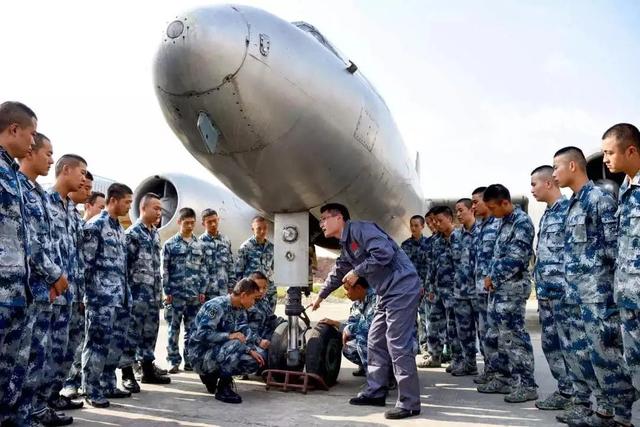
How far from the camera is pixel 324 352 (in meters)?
4.85

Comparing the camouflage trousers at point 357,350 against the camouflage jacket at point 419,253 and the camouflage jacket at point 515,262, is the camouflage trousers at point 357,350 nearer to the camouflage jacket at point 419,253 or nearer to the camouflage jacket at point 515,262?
the camouflage jacket at point 515,262

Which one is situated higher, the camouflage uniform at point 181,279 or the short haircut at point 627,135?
the short haircut at point 627,135

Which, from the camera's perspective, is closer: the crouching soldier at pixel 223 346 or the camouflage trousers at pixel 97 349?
the camouflage trousers at pixel 97 349

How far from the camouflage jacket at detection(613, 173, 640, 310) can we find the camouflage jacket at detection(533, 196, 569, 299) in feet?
3.21

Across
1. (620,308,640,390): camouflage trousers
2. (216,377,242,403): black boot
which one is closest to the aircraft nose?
(216,377,242,403): black boot

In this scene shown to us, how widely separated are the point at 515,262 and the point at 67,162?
361 centimetres

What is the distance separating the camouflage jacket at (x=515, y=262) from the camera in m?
4.51

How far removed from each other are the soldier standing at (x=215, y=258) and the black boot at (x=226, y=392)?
2.12 m

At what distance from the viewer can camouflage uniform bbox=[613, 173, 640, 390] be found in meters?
2.83

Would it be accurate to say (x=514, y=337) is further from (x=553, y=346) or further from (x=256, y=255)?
(x=256, y=255)

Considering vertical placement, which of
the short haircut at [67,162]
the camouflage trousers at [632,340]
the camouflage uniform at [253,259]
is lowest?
the camouflage trousers at [632,340]

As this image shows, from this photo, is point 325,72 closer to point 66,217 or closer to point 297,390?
point 66,217

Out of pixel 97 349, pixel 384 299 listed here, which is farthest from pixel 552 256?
pixel 97 349

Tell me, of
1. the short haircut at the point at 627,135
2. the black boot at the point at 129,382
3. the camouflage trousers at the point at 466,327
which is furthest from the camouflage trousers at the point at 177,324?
the short haircut at the point at 627,135
